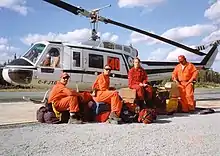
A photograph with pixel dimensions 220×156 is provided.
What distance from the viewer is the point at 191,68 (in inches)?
441

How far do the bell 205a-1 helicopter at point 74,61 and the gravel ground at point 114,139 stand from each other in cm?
439

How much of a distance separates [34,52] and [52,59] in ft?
2.20

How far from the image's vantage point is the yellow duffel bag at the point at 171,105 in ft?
33.6

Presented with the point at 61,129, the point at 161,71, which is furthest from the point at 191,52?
the point at 61,129

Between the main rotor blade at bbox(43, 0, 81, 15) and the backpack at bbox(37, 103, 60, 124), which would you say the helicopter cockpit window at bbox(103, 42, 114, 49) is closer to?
the main rotor blade at bbox(43, 0, 81, 15)

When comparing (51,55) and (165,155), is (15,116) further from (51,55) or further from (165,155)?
(165,155)

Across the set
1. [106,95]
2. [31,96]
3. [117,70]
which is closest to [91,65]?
[117,70]

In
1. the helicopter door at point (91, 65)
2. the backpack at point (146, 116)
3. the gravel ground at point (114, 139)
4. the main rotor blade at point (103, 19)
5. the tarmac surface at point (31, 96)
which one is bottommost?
the gravel ground at point (114, 139)

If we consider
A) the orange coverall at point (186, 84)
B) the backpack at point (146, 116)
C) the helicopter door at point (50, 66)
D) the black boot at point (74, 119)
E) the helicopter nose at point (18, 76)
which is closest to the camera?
the black boot at point (74, 119)

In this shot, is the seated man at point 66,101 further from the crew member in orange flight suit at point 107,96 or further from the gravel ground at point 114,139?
the crew member in orange flight suit at point 107,96

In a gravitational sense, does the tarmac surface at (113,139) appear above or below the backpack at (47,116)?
below

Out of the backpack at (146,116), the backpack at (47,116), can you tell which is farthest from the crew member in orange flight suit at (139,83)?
the backpack at (47,116)

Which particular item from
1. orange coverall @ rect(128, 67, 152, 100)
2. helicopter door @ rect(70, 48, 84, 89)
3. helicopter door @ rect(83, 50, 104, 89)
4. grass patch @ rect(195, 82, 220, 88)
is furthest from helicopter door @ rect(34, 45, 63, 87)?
grass patch @ rect(195, 82, 220, 88)

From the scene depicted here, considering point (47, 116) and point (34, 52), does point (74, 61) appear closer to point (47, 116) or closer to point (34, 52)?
point (34, 52)
